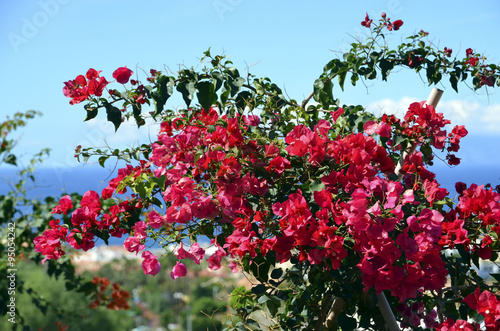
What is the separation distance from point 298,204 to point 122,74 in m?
0.67

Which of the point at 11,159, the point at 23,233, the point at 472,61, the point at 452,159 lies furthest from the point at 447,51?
the point at 11,159

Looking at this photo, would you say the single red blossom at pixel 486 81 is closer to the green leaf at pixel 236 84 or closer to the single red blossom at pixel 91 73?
the green leaf at pixel 236 84

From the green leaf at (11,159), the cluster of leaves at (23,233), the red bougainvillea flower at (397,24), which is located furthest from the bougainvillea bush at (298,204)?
the green leaf at (11,159)

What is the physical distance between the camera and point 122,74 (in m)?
1.49

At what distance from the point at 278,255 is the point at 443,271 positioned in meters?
0.41

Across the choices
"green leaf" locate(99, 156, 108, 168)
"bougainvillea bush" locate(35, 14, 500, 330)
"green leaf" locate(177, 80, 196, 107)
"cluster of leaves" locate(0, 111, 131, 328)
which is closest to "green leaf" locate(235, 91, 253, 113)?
"bougainvillea bush" locate(35, 14, 500, 330)

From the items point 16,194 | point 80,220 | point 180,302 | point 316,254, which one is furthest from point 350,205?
point 180,302

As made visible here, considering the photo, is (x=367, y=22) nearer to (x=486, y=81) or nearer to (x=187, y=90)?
(x=486, y=81)

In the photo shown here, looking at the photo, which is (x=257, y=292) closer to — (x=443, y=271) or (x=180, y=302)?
(x=443, y=271)

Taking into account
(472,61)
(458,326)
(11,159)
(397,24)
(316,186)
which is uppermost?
(11,159)

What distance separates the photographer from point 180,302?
54.5 feet

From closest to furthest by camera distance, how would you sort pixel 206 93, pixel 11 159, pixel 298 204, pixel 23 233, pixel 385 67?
pixel 298 204 → pixel 206 93 → pixel 385 67 → pixel 23 233 → pixel 11 159

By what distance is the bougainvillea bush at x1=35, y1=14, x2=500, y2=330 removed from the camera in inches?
46.9

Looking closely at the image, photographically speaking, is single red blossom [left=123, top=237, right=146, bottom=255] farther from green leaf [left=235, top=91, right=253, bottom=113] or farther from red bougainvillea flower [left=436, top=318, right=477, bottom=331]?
red bougainvillea flower [left=436, top=318, right=477, bottom=331]
